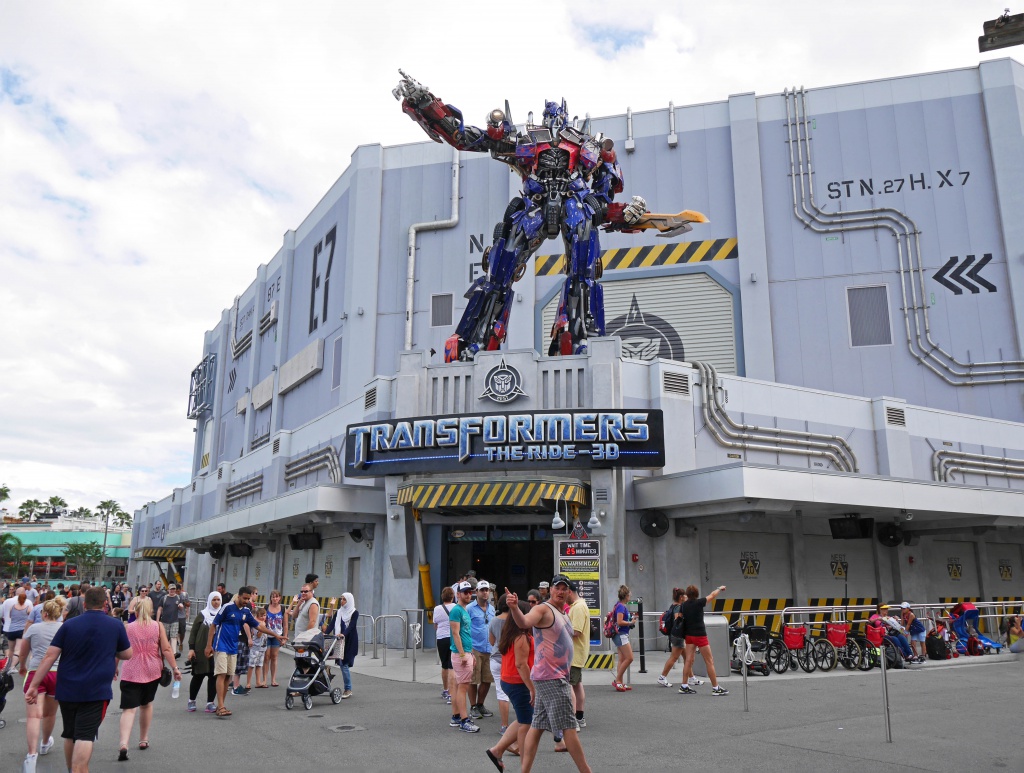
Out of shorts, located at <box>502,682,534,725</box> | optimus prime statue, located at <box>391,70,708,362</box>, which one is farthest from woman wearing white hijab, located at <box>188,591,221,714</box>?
optimus prime statue, located at <box>391,70,708,362</box>

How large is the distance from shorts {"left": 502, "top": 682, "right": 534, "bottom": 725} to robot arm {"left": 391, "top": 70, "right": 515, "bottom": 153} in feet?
49.8

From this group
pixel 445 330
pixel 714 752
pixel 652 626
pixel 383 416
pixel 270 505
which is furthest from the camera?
pixel 445 330

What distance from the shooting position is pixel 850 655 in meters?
15.9

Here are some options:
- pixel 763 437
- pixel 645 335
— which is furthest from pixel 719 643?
pixel 645 335

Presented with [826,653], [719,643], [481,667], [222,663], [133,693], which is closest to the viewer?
[133,693]

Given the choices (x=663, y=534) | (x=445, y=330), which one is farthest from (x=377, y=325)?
(x=663, y=534)

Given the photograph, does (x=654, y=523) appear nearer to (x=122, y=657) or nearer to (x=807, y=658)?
(x=807, y=658)

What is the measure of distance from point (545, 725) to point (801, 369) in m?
24.0

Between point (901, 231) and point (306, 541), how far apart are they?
73.0ft

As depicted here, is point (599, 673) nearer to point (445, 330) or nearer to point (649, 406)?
point (649, 406)

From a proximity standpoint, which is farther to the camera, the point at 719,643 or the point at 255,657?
the point at 719,643

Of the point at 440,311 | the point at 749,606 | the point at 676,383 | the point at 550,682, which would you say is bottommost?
the point at 550,682

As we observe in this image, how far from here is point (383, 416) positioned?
21.9 m

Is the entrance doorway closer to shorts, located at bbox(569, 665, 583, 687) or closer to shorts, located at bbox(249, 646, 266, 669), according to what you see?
shorts, located at bbox(249, 646, 266, 669)
